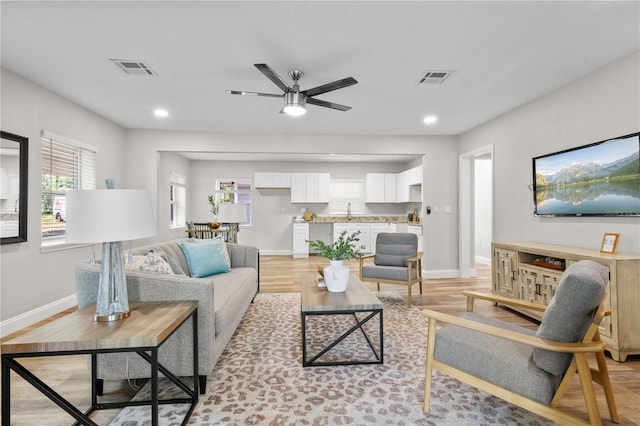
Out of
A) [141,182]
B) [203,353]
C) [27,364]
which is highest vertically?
[141,182]

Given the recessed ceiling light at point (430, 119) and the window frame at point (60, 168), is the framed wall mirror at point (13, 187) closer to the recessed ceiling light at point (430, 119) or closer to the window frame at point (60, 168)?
the window frame at point (60, 168)

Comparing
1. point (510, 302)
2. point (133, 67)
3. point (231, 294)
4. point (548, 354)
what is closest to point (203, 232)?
point (133, 67)

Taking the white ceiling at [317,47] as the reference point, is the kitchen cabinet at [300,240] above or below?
below

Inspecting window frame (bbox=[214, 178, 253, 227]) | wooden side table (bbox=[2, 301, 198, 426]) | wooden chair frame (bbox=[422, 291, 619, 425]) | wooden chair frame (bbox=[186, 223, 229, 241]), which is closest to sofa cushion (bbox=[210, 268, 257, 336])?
wooden side table (bbox=[2, 301, 198, 426])

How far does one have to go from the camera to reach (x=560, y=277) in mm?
2855

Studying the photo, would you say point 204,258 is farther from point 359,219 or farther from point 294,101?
point 359,219

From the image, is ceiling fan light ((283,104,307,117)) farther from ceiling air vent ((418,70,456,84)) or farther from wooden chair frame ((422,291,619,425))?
wooden chair frame ((422,291,619,425))

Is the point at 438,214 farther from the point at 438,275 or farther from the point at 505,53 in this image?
the point at 505,53

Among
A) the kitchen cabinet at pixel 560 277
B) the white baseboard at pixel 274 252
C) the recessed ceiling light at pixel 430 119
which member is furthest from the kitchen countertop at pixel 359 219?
the kitchen cabinet at pixel 560 277

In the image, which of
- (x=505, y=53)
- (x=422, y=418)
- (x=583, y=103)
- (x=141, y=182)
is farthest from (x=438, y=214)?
(x=141, y=182)

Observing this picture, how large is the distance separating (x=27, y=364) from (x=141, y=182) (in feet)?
10.3

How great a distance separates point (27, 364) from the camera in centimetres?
240

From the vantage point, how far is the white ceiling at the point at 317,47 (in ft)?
6.85

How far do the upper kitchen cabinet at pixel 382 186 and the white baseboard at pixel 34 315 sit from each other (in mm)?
6118
